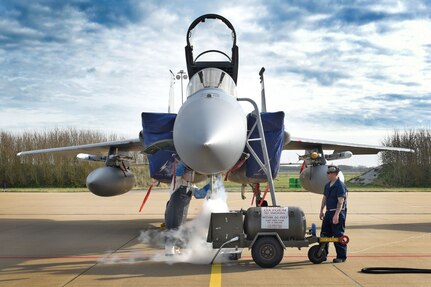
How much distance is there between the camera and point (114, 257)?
7074mm

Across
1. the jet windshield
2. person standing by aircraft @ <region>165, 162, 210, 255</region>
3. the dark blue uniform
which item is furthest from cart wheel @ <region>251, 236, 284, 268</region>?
the jet windshield

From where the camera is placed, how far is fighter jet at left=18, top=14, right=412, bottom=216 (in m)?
5.76

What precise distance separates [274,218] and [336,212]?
0.96 m

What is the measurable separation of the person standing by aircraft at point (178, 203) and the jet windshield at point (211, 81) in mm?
1430

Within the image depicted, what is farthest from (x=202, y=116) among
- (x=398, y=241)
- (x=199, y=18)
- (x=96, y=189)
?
(x=96, y=189)

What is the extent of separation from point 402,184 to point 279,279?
3916cm

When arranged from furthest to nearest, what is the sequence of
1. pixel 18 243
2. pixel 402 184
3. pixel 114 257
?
pixel 402 184 < pixel 18 243 < pixel 114 257

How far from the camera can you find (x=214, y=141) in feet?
18.2

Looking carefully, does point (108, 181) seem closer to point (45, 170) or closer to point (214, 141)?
point (214, 141)

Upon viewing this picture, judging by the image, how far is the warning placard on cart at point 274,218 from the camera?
20.6 ft

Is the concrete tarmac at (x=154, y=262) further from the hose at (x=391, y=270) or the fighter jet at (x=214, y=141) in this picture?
the fighter jet at (x=214, y=141)

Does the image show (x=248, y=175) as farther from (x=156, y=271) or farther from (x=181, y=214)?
(x=156, y=271)

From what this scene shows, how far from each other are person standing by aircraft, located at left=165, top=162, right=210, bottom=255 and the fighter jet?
0.33 metres

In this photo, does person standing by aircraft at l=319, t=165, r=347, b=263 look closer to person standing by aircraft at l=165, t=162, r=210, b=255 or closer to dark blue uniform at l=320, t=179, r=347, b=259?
dark blue uniform at l=320, t=179, r=347, b=259
